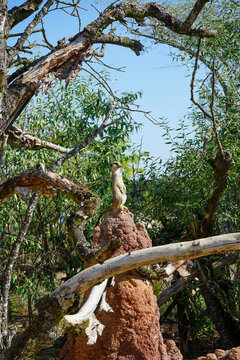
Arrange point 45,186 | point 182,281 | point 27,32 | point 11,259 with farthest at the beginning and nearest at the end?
1. point 182,281
2. point 11,259
3. point 27,32
4. point 45,186

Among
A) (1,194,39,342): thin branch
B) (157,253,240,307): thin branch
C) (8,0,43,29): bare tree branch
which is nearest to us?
(8,0,43,29): bare tree branch

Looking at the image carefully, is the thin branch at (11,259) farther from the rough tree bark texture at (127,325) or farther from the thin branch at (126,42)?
the thin branch at (126,42)

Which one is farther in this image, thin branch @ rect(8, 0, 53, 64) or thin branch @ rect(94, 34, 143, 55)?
thin branch @ rect(8, 0, 53, 64)

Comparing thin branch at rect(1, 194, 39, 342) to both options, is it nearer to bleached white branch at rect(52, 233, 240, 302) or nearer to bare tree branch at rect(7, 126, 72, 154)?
bare tree branch at rect(7, 126, 72, 154)

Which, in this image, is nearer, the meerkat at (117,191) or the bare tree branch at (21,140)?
the bare tree branch at (21,140)

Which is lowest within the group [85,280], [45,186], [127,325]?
[127,325]

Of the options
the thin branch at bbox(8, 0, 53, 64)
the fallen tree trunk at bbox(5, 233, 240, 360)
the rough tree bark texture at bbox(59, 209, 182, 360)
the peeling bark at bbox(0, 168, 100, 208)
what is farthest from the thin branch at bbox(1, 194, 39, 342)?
the fallen tree trunk at bbox(5, 233, 240, 360)

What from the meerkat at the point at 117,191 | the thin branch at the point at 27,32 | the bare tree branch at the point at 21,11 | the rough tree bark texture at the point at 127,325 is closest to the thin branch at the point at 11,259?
the meerkat at the point at 117,191

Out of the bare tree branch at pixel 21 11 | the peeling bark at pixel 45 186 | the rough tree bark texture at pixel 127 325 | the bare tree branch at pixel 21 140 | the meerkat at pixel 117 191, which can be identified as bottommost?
the rough tree bark texture at pixel 127 325

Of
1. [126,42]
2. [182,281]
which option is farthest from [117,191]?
[182,281]

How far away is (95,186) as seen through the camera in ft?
36.3

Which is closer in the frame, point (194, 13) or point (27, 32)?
point (194, 13)

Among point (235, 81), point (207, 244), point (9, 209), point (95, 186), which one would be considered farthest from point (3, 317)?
point (235, 81)

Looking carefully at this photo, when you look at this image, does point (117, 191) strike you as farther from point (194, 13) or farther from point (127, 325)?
point (194, 13)
